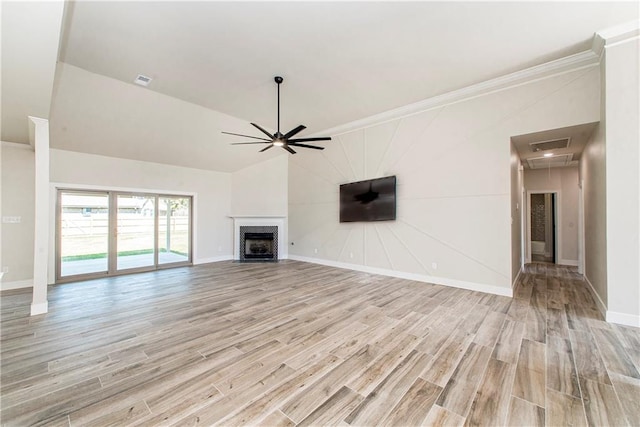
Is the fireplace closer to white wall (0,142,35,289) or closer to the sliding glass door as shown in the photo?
the sliding glass door

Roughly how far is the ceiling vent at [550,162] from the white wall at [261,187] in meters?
6.74

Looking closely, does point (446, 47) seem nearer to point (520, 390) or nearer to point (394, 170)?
point (394, 170)

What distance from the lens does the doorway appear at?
776 centimetres

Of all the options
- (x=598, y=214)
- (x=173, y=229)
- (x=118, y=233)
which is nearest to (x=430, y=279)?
(x=598, y=214)

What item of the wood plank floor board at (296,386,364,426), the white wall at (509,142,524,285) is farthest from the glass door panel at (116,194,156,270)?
the white wall at (509,142,524,285)

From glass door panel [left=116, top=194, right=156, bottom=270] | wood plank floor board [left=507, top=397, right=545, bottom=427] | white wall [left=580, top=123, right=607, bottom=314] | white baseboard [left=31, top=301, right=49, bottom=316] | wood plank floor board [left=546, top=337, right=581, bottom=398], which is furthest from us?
glass door panel [left=116, top=194, right=156, bottom=270]

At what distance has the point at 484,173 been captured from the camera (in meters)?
4.55

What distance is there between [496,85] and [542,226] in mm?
6272

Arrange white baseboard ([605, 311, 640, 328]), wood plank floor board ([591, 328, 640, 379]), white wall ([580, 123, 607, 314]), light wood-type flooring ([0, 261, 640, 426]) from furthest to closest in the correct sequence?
1. white wall ([580, 123, 607, 314])
2. white baseboard ([605, 311, 640, 328])
3. wood plank floor board ([591, 328, 640, 379])
4. light wood-type flooring ([0, 261, 640, 426])

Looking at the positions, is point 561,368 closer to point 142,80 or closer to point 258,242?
point 142,80

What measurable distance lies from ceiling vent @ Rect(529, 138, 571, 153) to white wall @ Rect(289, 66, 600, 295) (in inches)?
32.3

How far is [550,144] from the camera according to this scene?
4.78m

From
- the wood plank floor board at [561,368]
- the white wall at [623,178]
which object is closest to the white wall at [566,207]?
the white wall at [623,178]

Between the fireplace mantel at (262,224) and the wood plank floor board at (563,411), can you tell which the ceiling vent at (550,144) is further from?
the fireplace mantel at (262,224)
